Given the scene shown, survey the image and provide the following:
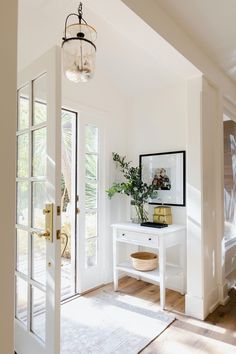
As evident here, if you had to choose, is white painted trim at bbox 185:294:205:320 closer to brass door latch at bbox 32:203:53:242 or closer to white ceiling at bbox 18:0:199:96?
brass door latch at bbox 32:203:53:242

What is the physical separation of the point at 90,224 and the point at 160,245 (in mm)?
909

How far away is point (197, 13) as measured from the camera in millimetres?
1924

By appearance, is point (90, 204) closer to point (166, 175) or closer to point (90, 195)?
point (90, 195)

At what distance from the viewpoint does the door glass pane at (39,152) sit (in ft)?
5.34

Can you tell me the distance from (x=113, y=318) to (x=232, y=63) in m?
2.81

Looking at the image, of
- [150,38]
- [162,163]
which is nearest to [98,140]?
[162,163]

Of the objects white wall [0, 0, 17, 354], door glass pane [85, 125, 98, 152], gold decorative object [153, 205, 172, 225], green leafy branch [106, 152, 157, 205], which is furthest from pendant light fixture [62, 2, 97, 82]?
gold decorative object [153, 205, 172, 225]

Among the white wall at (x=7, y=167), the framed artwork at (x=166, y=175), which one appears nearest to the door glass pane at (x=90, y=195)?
the framed artwork at (x=166, y=175)

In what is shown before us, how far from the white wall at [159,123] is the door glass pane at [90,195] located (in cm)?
70

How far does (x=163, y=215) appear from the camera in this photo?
9.63 ft

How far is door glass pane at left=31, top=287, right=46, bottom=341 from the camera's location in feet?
5.23

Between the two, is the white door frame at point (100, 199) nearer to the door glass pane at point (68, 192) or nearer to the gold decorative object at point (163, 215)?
the door glass pane at point (68, 192)

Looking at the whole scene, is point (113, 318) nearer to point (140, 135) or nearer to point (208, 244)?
point (208, 244)

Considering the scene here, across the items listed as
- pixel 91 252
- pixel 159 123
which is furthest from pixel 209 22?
pixel 91 252
